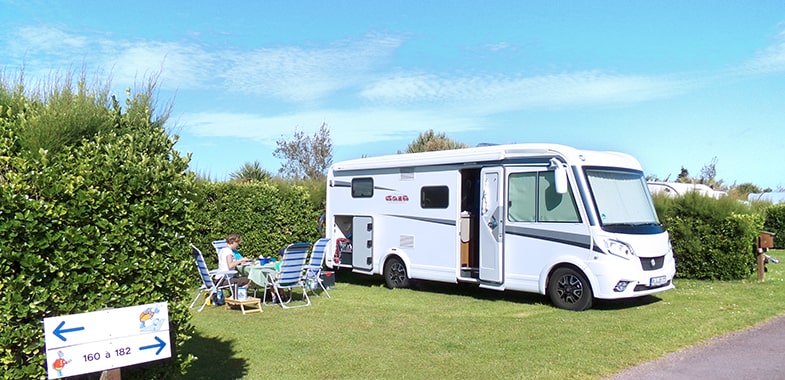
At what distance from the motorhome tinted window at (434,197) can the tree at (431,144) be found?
16.7m

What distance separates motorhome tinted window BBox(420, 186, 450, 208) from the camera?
428 inches

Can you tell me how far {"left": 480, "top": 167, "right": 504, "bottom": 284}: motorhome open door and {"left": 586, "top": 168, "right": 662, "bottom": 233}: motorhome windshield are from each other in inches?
56.2

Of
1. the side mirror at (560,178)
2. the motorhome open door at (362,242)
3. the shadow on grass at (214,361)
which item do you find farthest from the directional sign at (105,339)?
the motorhome open door at (362,242)

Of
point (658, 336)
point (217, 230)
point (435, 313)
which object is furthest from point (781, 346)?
point (217, 230)

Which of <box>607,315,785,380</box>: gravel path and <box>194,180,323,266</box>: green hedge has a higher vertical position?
<box>194,180,323,266</box>: green hedge

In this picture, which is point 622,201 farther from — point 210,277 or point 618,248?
point 210,277

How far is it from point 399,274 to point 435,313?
107 inches

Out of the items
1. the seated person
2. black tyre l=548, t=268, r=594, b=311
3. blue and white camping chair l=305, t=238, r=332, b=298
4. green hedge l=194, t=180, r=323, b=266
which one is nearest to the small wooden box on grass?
the seated person

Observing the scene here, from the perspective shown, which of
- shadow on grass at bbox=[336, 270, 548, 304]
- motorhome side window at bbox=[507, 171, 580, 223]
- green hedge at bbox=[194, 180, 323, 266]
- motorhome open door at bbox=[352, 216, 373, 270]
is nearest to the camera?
motorhome side window at bbox=[507, 171, 580, 223]

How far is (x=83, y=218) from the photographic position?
3.81 m

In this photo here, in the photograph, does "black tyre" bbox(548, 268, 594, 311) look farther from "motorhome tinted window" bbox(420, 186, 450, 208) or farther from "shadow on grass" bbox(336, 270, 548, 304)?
"motorhome tinted window" bbox(420, 186, 450, 208)

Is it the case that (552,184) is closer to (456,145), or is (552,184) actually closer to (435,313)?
(435,313)

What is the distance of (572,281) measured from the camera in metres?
9.24

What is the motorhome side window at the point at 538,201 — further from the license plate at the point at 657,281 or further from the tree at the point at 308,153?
the tree at the point at 308,153
